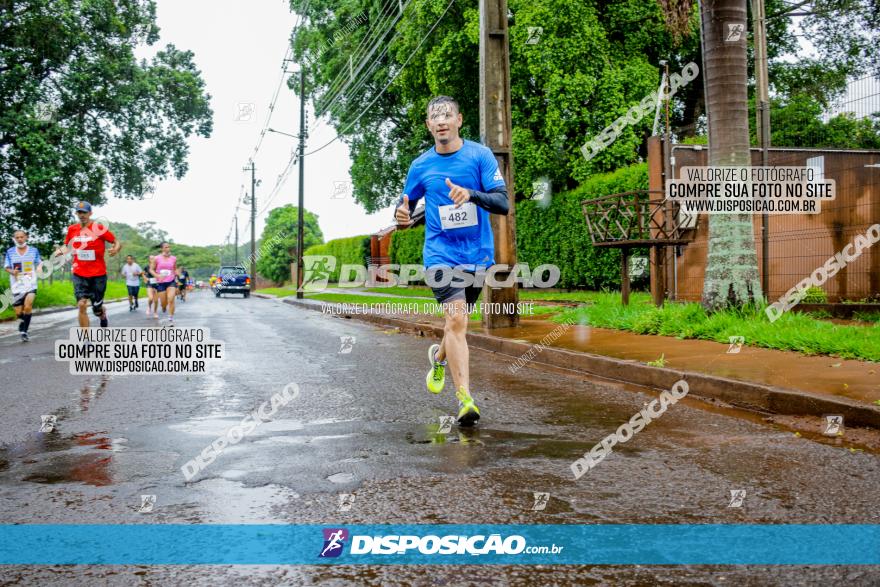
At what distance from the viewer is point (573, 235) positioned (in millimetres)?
21375

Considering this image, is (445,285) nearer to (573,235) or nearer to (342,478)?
(342,478)

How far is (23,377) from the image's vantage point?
300 inches

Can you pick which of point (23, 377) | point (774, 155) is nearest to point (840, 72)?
point (774, 155)

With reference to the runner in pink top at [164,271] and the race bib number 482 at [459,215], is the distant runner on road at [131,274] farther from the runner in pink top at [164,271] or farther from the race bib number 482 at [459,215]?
the race bib number 482 at [459,215]

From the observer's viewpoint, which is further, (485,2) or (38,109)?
(38,109)

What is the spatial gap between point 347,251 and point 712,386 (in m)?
45.2

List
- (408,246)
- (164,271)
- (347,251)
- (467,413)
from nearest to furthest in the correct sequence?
(467,413), (164,271), (408,246), (347,251)

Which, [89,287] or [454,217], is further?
[89,287]

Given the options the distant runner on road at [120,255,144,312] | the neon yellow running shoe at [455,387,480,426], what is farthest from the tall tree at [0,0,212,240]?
the neon yellow running shoe at [455,387,480,426]

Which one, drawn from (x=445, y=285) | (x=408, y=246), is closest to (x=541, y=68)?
(x=408, y=246)

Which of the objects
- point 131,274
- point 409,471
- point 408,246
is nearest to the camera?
point 409,471

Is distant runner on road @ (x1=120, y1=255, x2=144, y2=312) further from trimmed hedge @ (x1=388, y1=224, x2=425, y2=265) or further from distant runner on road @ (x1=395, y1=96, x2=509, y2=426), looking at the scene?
distant runner on road @ (x1=395, y1=96, x2=509, y2=426)

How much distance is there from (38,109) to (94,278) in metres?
15.3

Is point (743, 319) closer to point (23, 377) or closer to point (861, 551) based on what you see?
point (861, 551)
